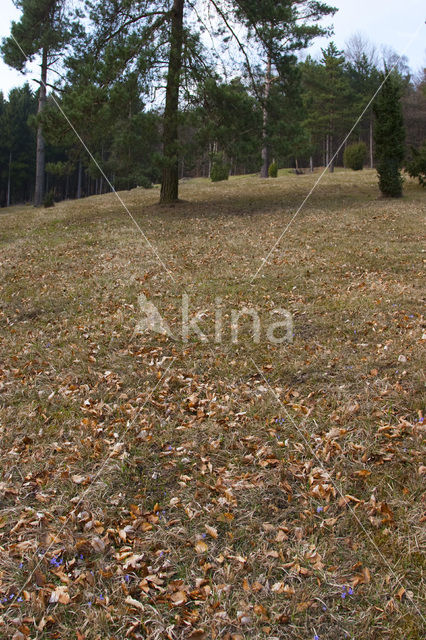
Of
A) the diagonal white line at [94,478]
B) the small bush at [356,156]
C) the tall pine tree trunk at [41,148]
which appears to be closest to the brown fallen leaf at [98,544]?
the diagonal white line at [94,478]

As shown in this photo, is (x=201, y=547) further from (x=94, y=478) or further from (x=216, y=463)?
(x=94, y=478)

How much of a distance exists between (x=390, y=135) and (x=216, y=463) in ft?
53.6

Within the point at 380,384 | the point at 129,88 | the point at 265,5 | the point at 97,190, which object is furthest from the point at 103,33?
the point at 97,190

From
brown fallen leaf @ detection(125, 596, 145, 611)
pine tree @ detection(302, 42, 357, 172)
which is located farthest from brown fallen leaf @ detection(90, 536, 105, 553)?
pine tree @ detection(302, 42, 357, 172)

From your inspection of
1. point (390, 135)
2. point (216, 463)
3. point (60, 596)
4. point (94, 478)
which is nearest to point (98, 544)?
point (60, 596)

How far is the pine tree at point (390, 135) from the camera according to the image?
1602 centimetres

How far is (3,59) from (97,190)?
33.1m

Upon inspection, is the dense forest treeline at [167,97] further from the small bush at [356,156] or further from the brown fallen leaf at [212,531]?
the small bush at [356,156]

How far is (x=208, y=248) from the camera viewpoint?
34.4 ft

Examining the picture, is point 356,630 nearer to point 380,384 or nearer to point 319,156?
point 380,384

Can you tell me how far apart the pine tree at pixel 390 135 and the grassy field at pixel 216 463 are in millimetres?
9951

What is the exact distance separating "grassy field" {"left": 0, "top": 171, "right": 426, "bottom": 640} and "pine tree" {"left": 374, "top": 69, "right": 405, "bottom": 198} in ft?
32.6

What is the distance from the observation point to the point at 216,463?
3.63 metres

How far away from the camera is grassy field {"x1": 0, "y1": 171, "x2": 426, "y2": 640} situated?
2477 mm
